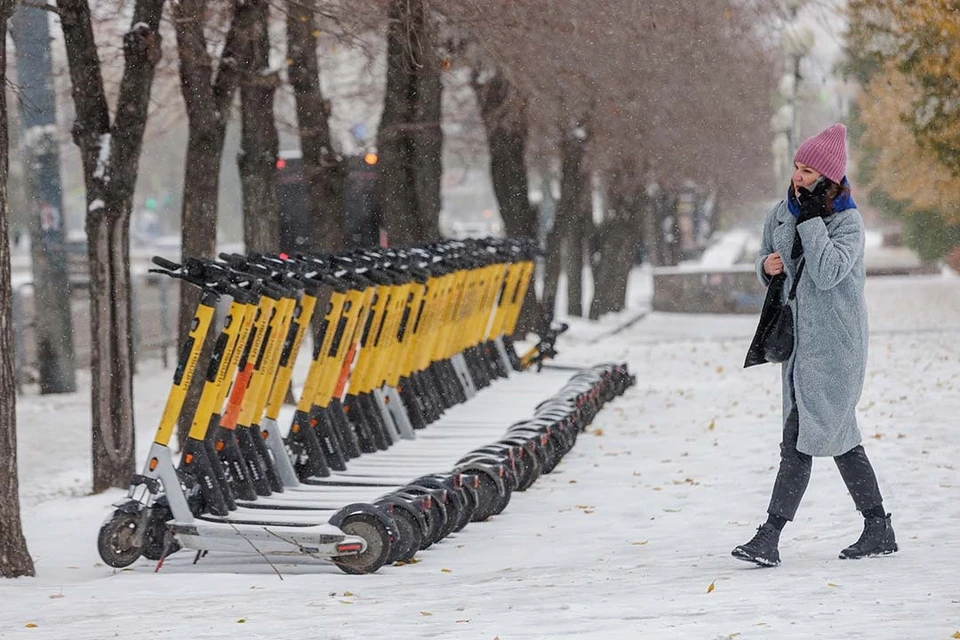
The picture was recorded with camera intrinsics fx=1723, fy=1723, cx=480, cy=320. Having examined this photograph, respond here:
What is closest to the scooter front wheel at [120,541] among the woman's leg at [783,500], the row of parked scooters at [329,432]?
the row of parked scooters at [329,432]

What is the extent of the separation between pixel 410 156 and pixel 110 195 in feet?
25.0

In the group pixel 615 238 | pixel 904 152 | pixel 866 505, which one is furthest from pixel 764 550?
pixel 615 238

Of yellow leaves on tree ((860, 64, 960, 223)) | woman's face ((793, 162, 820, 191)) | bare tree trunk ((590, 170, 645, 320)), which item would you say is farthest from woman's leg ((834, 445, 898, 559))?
bare tree trunk ((590, 170, 645, 320))

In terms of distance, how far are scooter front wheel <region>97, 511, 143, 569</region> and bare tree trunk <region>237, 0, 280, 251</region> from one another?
652cm

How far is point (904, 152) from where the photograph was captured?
2327 centimetres

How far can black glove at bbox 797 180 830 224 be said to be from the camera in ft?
21.2

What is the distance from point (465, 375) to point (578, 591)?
7349mm

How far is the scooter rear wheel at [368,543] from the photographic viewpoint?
284 inches

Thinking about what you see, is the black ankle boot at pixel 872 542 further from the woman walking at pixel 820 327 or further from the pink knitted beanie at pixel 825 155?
the pink knitted beanie at pixel 825 155

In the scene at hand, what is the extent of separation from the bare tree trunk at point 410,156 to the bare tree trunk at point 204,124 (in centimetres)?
422

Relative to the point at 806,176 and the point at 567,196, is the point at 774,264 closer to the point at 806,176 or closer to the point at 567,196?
the point at 806,176

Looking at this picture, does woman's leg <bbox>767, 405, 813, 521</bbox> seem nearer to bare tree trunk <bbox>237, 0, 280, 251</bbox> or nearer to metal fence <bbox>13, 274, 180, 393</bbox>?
bare tree trunk <bbox>237, 0, 280, 251</bbox>

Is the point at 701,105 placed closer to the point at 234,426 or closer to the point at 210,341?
the point at 210,341

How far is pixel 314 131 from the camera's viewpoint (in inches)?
648
